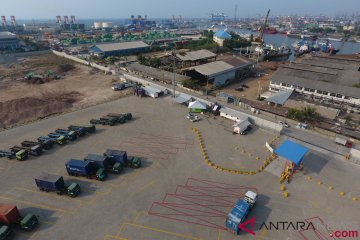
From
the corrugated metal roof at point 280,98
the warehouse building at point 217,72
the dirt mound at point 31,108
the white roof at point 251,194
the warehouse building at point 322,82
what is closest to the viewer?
the white roof at point 251,194

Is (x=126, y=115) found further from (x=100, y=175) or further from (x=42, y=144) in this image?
(x=100, y=175)

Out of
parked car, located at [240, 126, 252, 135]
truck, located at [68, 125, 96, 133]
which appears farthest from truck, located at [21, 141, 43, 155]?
parked car, located at [240, 126, 252, 135]

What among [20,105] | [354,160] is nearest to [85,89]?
[20,105]

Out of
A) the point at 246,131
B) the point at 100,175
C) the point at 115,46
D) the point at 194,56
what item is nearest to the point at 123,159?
the point at 100,175

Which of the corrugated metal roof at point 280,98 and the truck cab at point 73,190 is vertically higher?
the corrugated metal roof at point 280,98

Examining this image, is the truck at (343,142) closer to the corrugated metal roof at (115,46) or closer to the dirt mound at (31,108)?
→ the dirt mound at (31,108)

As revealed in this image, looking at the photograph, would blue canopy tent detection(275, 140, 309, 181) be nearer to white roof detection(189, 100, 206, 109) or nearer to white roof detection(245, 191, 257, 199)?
white roof detection(245, 191, 257, 199)

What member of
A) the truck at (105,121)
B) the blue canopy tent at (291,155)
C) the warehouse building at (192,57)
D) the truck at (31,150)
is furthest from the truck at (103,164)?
the warehouse building at (192,57)
